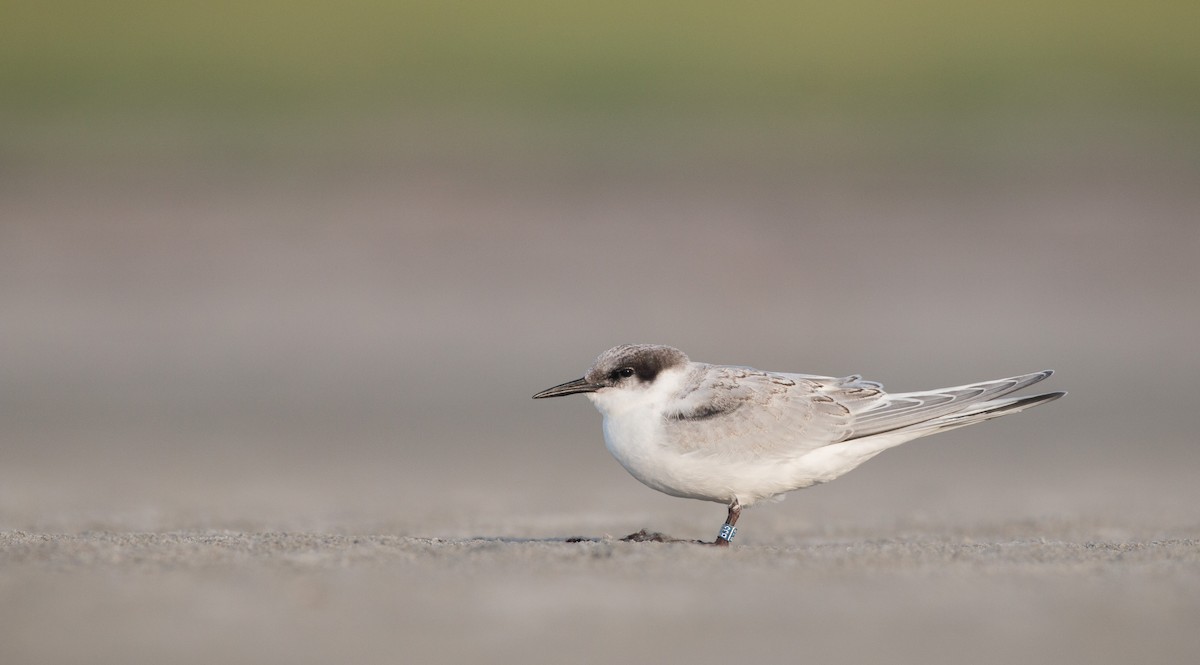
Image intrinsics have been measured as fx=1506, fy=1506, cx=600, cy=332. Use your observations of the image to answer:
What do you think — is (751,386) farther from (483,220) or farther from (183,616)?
(483,220)

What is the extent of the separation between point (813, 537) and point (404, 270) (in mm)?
10352

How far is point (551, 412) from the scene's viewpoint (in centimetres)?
1364

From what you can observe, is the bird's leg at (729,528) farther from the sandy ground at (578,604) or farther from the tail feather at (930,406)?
the tail feather at (930,406)

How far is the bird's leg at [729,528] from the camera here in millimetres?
6117

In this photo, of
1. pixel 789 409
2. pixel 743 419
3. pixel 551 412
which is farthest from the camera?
pixel 551 412

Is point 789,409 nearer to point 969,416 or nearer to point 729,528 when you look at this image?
point 729,528

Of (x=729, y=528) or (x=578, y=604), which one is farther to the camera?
(x=729, y=528)

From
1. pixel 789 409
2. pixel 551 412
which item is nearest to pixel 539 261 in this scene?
pixel 551 412

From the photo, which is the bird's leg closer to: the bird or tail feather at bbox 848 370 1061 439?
the bird

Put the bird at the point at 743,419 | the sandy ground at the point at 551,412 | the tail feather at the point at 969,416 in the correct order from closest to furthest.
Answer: the sandy ground at the point at 551,412 < the bird at the point at 743,419 < the tail feather at the point at 969,416

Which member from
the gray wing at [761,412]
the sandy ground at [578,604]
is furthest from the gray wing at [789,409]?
the sandy ground at [578,604]

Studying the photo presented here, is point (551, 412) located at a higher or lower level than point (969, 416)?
higher

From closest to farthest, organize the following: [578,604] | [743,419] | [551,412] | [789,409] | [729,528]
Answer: [578,604] < [729,528] < [743,419] < [789,409] < [551,412]

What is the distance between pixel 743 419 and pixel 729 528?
46cm
